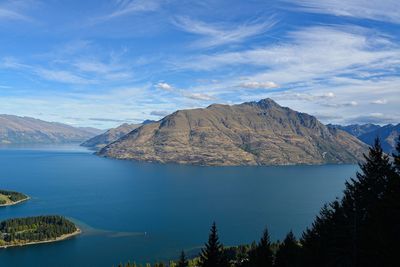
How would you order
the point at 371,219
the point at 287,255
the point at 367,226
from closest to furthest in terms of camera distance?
the point at 371,219
the point at 367,226
the point at 287,255

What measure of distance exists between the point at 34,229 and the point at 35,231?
2087 mm

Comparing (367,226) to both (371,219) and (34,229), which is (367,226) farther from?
(34,229)

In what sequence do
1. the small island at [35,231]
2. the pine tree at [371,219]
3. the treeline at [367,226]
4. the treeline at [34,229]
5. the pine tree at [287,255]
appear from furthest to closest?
the treeline at [34,229], the small island at [35,231], the pine tree at [287,255], the treeline at [367,226], the pine tree at [371,219]

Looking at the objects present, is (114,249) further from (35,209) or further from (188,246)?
(35,209)

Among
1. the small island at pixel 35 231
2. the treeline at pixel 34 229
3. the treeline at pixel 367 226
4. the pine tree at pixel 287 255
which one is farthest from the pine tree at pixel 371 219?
the treeline at pixel 34 229

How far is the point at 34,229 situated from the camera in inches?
5935

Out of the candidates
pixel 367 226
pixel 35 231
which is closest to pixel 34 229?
pixel 35 231

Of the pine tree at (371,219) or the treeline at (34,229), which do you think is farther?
the treeline at (34,229)

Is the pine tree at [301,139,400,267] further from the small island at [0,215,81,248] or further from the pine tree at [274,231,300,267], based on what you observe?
the small island at [0,215,81,248]

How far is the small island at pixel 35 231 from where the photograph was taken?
456ft

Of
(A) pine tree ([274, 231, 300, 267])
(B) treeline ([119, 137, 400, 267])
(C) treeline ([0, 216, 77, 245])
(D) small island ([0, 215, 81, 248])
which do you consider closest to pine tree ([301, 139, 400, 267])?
(B) treeline ([119, 137, 400, 267])

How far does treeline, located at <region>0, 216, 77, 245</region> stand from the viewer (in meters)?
141

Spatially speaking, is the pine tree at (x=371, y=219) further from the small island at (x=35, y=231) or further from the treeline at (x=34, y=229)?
the treeline at (x=34, y=229)

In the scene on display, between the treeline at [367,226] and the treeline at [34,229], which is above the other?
the treeline at [367,226]
